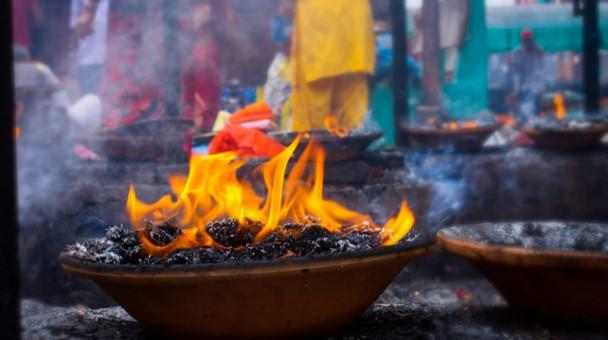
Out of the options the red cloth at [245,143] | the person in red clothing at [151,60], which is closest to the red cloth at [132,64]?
the person in red clothing at [151,60]

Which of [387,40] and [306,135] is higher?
[387,40]

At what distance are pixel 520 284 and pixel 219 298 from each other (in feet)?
4.80

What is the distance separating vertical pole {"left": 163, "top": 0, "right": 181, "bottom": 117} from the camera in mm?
7222

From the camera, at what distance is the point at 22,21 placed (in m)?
9.34

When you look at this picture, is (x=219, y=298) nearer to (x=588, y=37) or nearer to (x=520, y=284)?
(x=520, y=284)

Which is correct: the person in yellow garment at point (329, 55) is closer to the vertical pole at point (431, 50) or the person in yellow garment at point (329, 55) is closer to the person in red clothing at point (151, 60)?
the vertical pole at point (431, 50)

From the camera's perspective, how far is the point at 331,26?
8266 millimetres

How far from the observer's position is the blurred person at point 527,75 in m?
12.6

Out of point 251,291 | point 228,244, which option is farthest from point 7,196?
point 228,244

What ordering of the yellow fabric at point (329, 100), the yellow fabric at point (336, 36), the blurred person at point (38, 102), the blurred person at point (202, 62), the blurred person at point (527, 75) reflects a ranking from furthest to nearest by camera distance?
the blurred person at point (527, 75), the blurred person at point (202, 62), the yellow fabric at point (329, 100), the yellow fabric at point (336, 36), the blurred person at point (38, 102)

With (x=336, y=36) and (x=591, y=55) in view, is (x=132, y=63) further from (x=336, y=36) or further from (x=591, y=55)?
(x=591, y=55)

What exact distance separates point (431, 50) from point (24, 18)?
5.70 meters

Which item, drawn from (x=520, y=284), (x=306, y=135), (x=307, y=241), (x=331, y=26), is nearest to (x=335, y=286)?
(x=307, y=241)

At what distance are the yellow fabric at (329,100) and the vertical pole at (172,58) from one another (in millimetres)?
1718
